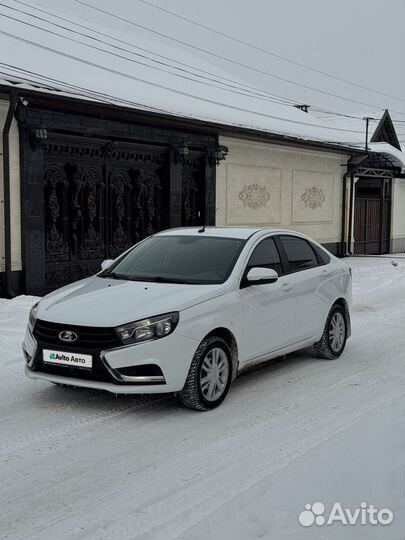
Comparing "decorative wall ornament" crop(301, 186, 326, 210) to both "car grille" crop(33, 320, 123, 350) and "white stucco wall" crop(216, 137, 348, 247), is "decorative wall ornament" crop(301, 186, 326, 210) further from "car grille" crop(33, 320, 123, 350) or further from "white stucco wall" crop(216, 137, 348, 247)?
"car grille" crop(33, 320, 123, 350)

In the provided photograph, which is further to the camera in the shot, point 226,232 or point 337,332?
point 337,332

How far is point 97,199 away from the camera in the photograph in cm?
1455

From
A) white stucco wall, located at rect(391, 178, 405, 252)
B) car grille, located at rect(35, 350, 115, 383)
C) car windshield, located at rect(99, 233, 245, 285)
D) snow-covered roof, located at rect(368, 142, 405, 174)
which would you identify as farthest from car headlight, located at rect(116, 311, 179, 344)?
white stucco wall, located at rect(391, 178, 405, 252)

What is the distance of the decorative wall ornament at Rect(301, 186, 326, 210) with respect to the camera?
21531 mm

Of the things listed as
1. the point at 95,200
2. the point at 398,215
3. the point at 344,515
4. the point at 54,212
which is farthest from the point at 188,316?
the point at 398,215

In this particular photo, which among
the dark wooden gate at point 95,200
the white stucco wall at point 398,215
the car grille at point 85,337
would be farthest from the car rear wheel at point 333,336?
the white stucco wall at point 398,215

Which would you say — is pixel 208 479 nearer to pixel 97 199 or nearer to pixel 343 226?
pixel 97 199

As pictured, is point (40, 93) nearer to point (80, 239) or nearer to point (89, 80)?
point (80, 239)

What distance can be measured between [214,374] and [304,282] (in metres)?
1.86

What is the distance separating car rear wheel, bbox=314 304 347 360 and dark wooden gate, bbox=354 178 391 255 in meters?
17.3

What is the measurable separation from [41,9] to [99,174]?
8.37 m

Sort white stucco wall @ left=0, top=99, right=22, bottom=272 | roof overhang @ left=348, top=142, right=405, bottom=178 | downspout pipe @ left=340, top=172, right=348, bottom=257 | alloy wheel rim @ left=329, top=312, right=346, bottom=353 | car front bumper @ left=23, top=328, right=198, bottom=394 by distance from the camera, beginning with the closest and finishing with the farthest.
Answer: car front bumper @ left=23, top=328, right=198, bottom=394, alloy wheel rim @ left=329, top=312, right=346, bottom=353, white stucco wall @ left=0, top=99, right=22, bottom=272, roof overhang @ left=348, top=142, right=405, bottom=178, downspout pipe @ left=340, top=172, right=348, bottom=257

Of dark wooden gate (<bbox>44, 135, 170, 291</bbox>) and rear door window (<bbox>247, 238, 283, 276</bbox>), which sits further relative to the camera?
dark wooden gate (<bbox>44, 135, 170, 291</bbox>)

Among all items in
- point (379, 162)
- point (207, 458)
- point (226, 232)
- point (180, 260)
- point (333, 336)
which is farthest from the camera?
point (379, 162)
